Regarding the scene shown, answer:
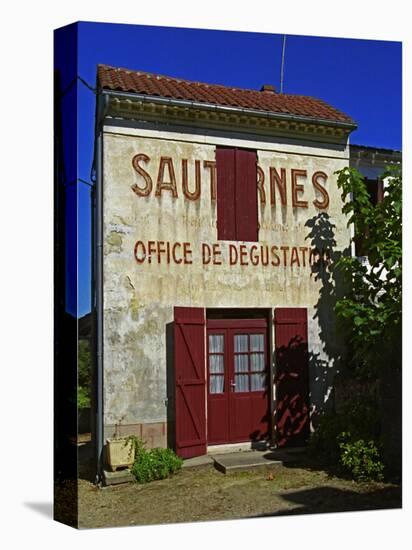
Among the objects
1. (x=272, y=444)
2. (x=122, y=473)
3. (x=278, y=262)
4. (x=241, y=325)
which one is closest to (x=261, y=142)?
(x=278, y=262)

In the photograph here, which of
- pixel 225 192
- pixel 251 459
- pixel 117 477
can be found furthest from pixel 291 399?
pixel 225 192

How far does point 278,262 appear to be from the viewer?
941 centimetres

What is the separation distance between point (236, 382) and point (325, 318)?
1.42 meters

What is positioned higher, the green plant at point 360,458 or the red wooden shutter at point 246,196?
the red wooden shutter at point 246,196

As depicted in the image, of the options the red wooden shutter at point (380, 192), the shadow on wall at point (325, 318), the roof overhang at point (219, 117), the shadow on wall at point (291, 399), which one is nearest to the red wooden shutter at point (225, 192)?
the roof overhang at point (219, 117)

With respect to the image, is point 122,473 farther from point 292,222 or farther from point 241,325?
point 292,222

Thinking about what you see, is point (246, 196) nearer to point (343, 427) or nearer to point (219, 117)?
point (219, 117)

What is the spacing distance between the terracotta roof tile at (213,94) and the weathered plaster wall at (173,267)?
1.48ft

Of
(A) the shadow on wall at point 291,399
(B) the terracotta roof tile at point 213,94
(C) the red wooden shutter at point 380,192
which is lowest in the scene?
(A) the shadow on wall at point 291,399

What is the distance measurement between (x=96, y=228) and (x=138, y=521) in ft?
10.1

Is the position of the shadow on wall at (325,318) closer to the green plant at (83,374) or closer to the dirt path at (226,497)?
the dirt path at (226,497)

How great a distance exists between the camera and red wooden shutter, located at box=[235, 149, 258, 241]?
9.27m

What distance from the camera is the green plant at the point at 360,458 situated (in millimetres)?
9031

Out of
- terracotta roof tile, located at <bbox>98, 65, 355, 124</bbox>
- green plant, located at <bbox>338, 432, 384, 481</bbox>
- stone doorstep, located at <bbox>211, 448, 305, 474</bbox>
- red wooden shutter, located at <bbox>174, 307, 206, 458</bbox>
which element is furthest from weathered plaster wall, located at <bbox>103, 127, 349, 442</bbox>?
stone doorstep, located at <bbox>211, 448, 305, 474</bbox>
